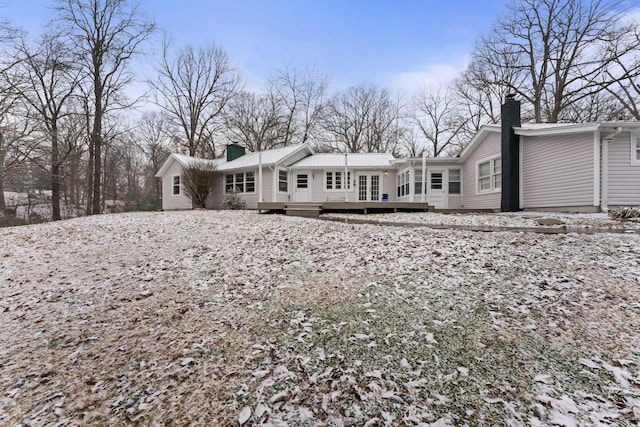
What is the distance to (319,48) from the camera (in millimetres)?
23547

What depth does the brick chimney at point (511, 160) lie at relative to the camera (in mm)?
10336

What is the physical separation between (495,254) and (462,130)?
22406mm

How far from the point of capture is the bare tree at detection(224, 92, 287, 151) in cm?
2498

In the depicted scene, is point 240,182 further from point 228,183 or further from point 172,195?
point 172,195

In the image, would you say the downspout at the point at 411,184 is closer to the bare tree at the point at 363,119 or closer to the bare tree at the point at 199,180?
the bare tree at the point at 199,180

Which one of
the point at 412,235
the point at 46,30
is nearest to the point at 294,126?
the point at 46,30

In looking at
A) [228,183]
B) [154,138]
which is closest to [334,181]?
[228,183]

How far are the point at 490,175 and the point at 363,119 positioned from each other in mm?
16606

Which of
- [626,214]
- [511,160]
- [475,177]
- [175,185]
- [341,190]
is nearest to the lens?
[626,214]

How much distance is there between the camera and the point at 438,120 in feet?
82.0

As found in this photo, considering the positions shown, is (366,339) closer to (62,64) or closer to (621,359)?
(621,359)

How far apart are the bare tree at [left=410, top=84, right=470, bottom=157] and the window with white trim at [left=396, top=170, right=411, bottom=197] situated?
38.8 ft

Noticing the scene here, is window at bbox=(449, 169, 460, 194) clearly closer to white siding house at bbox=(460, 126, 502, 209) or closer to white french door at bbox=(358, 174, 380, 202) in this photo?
white siding house at bbox=(460, 126, 502, 209)

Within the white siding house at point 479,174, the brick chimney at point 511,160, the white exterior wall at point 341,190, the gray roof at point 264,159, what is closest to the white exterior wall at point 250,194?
the white siding house at point 479,174
